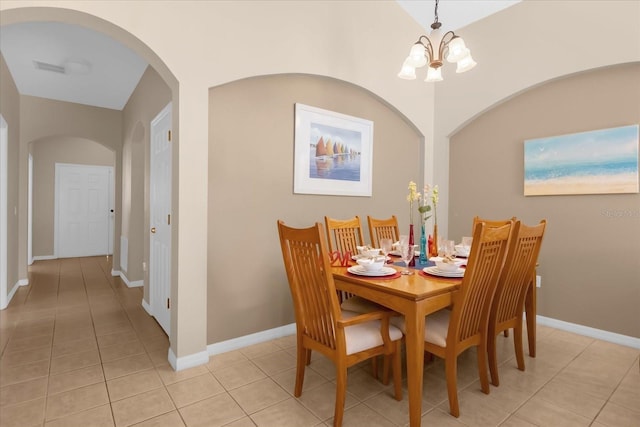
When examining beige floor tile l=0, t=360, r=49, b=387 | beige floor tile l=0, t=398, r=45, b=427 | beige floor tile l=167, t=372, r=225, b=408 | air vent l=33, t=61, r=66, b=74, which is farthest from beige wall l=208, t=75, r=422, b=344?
air vent l=33, t=61, r=66, b=74

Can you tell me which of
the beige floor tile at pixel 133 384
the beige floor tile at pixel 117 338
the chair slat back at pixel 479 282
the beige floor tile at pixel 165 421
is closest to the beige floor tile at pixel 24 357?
the beige floor tile at pixel 117 338

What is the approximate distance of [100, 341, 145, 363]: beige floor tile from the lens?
2.49 metres

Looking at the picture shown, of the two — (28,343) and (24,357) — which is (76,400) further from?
(28,343)

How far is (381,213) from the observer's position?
3838 mm

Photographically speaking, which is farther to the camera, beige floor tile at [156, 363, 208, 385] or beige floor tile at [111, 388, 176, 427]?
beige floor tile at [156, 363, 208, 385]

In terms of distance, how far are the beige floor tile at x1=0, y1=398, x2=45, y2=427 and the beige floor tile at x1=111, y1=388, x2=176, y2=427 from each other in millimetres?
363

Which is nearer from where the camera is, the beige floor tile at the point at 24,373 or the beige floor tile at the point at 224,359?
the beige floor tile at the point at 24,373

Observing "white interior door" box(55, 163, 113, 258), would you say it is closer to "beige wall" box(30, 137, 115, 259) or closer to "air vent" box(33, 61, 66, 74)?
"beige wall" box(30, 137, 115, 259)

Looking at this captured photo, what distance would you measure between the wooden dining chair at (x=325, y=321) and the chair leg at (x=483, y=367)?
51 centimetres

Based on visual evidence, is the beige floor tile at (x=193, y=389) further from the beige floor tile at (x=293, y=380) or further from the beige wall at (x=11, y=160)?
the beige wall at (x=11, y=160)

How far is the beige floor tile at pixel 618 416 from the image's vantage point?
1.76m

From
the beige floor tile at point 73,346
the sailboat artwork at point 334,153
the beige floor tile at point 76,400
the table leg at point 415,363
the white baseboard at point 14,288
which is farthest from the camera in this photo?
the white baseboard at point 14,288

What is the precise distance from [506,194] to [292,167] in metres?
2.46

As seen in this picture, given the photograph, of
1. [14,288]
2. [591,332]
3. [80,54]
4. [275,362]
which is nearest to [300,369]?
[275,362]
